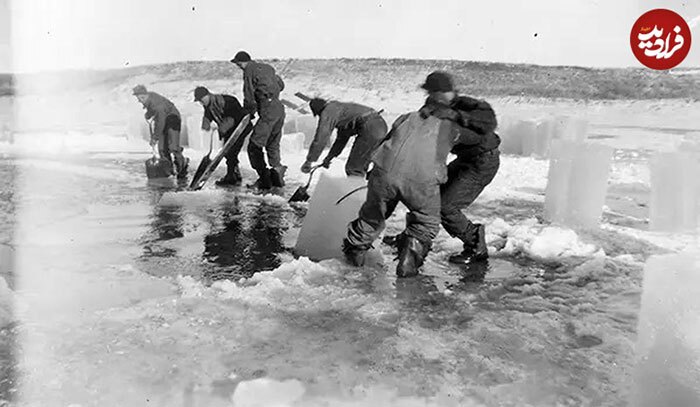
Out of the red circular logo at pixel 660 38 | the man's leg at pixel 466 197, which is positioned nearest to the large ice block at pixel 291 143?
the man's leg at pixel 466 197

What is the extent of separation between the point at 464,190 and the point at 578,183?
1691mm

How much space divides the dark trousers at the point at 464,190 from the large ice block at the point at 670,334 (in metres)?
2.25

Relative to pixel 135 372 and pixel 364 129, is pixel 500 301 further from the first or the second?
pixel 364 129

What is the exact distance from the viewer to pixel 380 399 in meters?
2.29

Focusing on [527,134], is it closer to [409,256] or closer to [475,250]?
[475,250]

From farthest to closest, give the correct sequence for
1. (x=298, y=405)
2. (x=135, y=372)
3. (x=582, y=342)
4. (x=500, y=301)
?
(x=500, y=301) < (x=582, y=342) < (x=135, y=372) < (x=298, y=405)

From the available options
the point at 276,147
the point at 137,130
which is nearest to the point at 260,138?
the point at 276,147

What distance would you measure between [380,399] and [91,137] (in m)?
13.5

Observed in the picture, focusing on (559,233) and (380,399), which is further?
(559,233)

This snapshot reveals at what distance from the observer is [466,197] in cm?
428

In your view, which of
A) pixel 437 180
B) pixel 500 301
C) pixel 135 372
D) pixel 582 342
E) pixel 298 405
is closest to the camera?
pixel 298 405

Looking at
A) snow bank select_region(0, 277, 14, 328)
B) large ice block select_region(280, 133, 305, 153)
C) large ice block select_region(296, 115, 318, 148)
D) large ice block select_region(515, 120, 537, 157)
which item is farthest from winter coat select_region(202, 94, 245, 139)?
large ice block select_region(515, 120, 537, 157)

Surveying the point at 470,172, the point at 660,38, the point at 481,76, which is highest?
the point at 481,76

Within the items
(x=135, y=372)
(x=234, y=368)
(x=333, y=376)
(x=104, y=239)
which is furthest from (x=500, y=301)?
(x=104, y=239)
